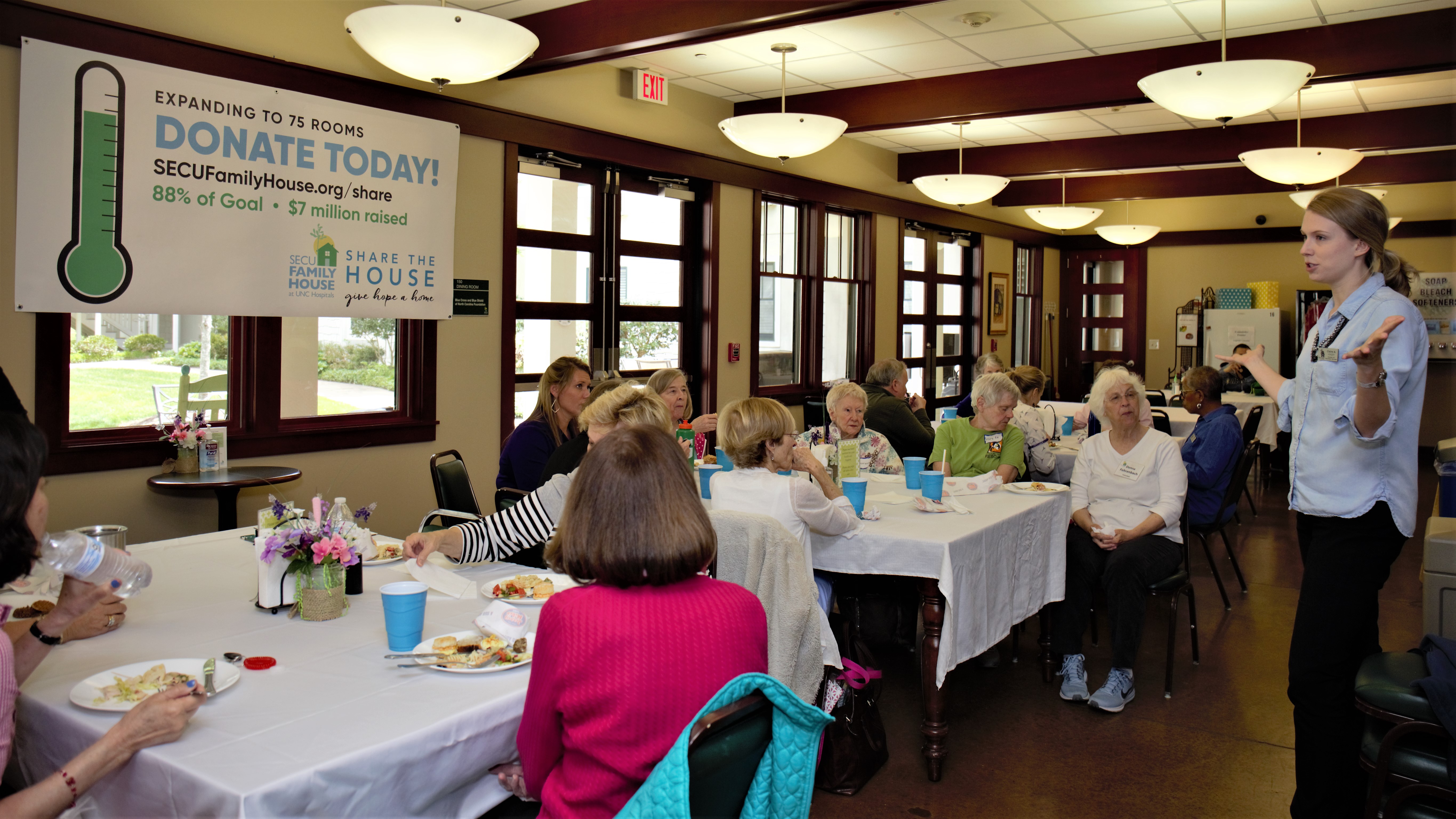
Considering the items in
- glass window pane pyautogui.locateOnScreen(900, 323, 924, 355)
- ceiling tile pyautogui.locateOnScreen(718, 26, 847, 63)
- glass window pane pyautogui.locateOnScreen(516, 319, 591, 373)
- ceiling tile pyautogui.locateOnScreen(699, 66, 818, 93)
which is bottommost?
glass window pane pyautogui.locateOnScreen(516, 319, 591, 373)

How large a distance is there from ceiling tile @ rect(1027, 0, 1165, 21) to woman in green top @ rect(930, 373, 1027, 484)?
2.09 metres

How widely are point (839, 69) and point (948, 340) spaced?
17.7 ft

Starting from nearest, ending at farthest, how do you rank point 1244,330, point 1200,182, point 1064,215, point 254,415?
point 254,415
point 1064,215
point 1200,182
point 1244,330

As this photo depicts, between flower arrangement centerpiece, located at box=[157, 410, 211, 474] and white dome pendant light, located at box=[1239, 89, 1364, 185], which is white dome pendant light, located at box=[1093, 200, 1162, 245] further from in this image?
flower arrangement centerpiece, located at box=[157, 410, 211, 474]

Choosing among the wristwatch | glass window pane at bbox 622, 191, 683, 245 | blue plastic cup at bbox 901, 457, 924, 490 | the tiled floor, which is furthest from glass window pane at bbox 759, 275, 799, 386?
the wristwatch

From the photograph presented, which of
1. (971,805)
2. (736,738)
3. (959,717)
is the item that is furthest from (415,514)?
(736,738)

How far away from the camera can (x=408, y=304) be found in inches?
209

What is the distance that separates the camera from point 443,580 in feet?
8.02

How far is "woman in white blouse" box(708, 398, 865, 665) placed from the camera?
304 centimetres

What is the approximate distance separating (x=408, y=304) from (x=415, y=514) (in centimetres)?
118

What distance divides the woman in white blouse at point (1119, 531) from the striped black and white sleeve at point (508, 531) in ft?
7.58

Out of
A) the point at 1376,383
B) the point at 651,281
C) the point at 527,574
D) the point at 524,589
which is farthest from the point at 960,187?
the point at 524,589

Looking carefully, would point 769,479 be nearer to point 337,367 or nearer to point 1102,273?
point 337,367

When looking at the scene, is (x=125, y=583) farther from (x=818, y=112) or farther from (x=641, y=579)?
A: (x=818, y=112)
